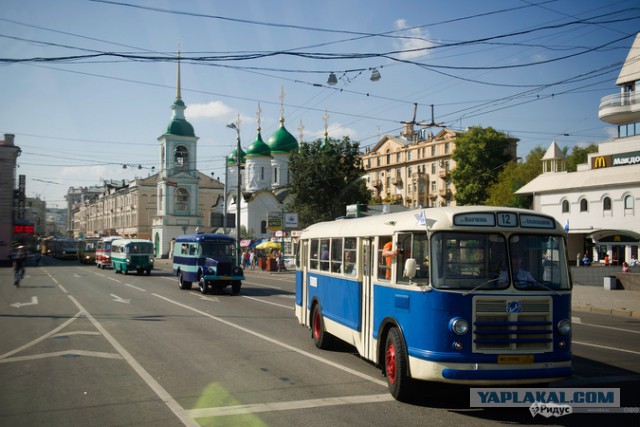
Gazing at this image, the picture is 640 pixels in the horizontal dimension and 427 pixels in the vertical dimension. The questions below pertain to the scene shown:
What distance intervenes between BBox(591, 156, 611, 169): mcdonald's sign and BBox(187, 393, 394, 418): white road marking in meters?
38.4

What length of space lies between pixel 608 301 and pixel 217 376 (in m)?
19.6

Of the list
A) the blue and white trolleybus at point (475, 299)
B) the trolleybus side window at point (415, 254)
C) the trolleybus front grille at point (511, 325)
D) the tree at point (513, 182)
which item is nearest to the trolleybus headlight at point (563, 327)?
the blue and white trolleybus at point (475, 299)

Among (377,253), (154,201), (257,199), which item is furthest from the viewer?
(154,201)

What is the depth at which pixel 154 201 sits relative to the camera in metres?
98.6

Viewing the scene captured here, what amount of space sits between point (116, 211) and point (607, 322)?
10658cm

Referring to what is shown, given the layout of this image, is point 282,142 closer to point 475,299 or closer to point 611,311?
point 611,311

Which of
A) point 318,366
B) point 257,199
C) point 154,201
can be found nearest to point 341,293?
point 318,366

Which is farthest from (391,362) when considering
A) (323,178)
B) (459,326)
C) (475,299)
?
(323,178)

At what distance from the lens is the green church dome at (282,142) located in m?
83.0

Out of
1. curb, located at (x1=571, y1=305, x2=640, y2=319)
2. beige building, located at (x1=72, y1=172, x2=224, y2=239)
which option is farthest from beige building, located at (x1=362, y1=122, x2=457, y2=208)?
curb, located at (x1=571, y1=305, x2=640, y2=319)

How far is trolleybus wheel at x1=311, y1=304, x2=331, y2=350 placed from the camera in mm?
11445

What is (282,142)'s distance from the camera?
83.1m

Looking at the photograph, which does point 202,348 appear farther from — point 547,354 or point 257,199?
point 257,199

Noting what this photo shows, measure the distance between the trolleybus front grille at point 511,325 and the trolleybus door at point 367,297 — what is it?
2.23 m
